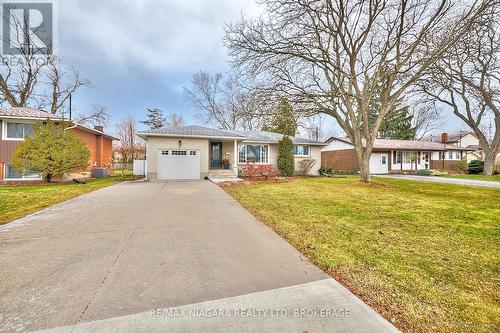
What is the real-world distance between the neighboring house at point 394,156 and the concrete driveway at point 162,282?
22433 mm

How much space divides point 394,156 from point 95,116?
34.2 m

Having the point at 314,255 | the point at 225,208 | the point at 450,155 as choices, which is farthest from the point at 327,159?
the point at 314,255

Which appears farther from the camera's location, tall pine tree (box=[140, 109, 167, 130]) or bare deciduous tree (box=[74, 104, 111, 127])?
tall pine tree (box=[140, 109, 167, 130])

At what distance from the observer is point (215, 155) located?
17.6 metres

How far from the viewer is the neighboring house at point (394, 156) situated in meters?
23.8

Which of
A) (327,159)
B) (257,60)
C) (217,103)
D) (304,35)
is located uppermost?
(217,103)

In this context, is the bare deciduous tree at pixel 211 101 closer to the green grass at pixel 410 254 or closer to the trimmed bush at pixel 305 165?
the trimmed bush at pixel 305 165

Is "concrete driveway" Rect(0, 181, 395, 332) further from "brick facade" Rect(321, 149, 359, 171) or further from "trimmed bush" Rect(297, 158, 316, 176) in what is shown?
"brick facade" Rect(321, 149, 359, 171)

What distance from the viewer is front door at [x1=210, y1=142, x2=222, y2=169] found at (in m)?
17.5

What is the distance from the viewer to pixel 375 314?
2084 mm

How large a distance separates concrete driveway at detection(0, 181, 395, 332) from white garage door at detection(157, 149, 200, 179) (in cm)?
972

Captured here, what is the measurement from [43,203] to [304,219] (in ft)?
27.5

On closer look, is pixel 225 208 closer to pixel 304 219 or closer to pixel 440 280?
pixel 304 219

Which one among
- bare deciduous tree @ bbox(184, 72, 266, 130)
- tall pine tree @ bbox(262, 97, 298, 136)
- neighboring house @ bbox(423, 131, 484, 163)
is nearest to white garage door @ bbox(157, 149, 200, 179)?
tall pine tree @ bbox(262, 97, 298, 136)
